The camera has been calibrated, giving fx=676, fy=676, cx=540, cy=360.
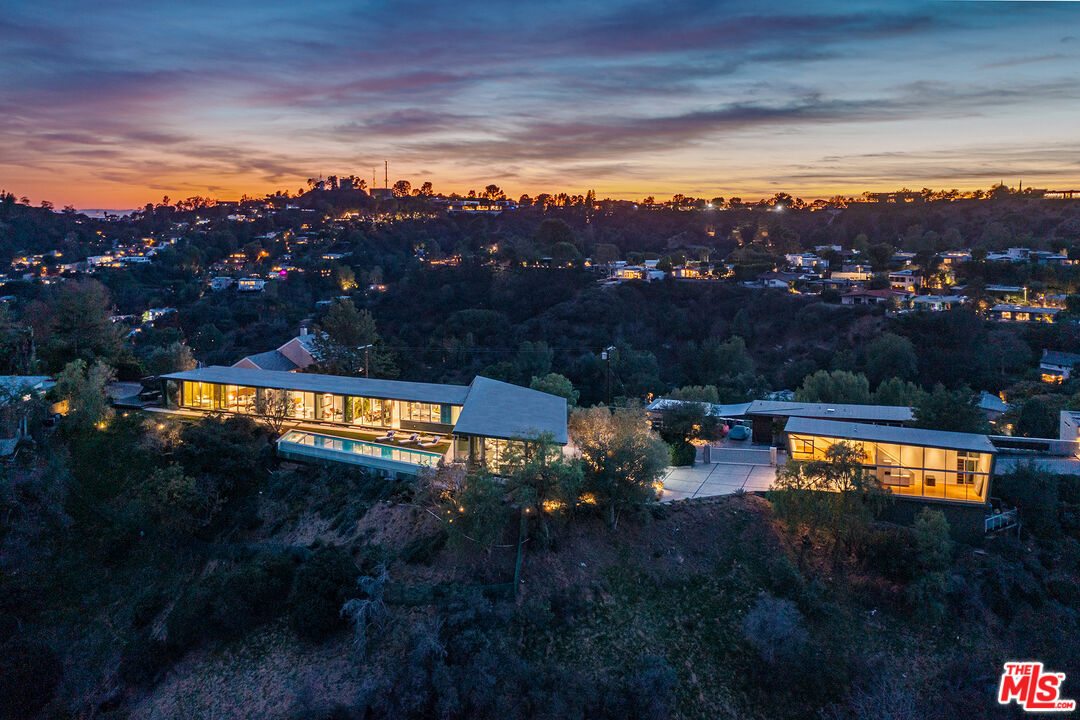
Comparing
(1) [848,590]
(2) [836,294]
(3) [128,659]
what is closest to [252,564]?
(3) [128,659]

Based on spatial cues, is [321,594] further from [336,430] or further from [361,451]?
[336,430]

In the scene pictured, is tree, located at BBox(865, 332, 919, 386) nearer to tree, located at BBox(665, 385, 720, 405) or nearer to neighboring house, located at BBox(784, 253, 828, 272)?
tree, located at BBox(665, 385, 720, 405)

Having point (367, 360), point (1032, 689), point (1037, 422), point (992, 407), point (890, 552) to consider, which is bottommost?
point (1032, 689)

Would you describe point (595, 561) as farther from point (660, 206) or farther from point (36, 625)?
point (660, 206)

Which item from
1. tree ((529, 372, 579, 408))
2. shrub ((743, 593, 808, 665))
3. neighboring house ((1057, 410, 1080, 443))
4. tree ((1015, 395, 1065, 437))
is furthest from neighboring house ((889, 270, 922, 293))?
shrub ((743, 593, 808, 665))

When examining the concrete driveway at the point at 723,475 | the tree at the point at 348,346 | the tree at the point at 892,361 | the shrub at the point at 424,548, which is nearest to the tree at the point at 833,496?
the concrete driveway at the point at 723,475

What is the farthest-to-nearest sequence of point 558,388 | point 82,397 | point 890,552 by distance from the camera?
point 558,388, point 82,397, point 890,552

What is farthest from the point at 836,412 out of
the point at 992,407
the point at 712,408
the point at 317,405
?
the point at 317,405
